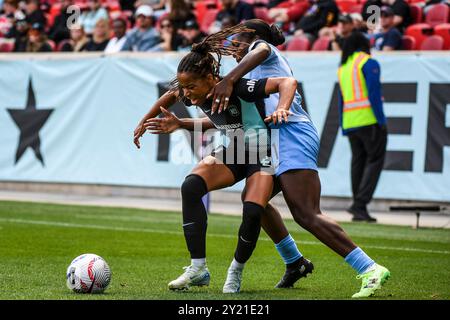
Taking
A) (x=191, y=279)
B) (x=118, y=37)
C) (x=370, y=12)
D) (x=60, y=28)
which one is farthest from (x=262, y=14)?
(x=191, y=279)

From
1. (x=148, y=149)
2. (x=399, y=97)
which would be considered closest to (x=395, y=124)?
(x=399, y=97)

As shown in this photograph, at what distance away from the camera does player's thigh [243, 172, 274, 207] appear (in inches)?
270

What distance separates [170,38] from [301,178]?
10.6 metres

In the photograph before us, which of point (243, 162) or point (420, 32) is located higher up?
point (243, 162)

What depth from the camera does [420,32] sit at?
620 inches

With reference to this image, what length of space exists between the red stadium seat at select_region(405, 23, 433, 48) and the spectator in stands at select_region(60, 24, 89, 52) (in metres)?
6.30

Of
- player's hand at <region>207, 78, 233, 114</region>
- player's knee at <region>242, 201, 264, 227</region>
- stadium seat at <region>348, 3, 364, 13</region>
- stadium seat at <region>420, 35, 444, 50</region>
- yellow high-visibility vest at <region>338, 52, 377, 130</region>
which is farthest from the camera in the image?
stadium seat at <region>348, 3, 364, 13</region>

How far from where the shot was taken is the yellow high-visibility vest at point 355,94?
43.3 ft

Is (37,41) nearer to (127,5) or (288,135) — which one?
(127,5)

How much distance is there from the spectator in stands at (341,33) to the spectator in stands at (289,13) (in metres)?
1.38

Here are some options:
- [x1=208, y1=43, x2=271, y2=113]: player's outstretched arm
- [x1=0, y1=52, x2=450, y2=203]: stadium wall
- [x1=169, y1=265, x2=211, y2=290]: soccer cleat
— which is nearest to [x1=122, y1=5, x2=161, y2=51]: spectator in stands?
[x1=0, y1=52, x2=450, y2=203]: stadium wall

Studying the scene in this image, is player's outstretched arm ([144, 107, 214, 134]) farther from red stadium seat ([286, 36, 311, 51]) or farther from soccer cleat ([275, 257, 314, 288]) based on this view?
red stadium seat ([286, 36, 311, 51])
